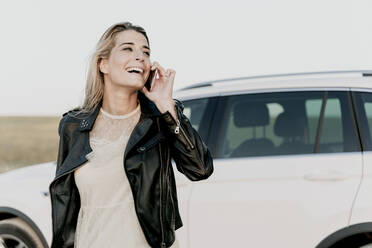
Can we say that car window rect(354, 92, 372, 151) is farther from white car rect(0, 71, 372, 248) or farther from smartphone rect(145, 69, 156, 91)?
smartphone rect(145, 69, 156, 91)

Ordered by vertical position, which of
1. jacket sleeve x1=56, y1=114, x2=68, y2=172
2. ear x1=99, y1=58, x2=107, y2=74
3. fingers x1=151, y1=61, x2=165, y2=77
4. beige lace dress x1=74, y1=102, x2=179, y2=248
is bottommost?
beige lace dress x1=74, y1=102, x2=179, y2=248

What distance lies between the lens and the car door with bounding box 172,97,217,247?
3.82 meters

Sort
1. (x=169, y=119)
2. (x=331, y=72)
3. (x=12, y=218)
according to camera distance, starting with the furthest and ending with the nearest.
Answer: (x=12, y=218)
(x=331, y=72)
(x=169, y=119)

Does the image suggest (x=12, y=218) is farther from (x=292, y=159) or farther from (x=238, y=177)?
(x=292, y=159)

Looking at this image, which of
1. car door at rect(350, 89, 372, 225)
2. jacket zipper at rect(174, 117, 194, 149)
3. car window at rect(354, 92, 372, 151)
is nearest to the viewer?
jacket zipper at rect(174, 117, 194, 149)

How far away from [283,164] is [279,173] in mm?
82

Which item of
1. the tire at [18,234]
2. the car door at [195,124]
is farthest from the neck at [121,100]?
the tire at [18,234]

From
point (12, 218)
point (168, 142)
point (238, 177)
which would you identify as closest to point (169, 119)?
point (168, 142)

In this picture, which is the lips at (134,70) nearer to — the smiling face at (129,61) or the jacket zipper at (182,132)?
the smiling face at (129,61)

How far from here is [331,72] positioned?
13.9 ft

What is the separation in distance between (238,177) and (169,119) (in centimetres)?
167

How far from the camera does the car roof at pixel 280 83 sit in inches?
154

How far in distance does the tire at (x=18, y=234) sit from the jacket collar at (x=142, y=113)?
7.44ft

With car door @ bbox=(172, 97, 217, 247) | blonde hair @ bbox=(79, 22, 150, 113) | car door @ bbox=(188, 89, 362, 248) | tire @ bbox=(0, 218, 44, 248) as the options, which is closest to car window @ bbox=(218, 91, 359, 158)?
car door @ bbox=(188, 89, 362, 248)
